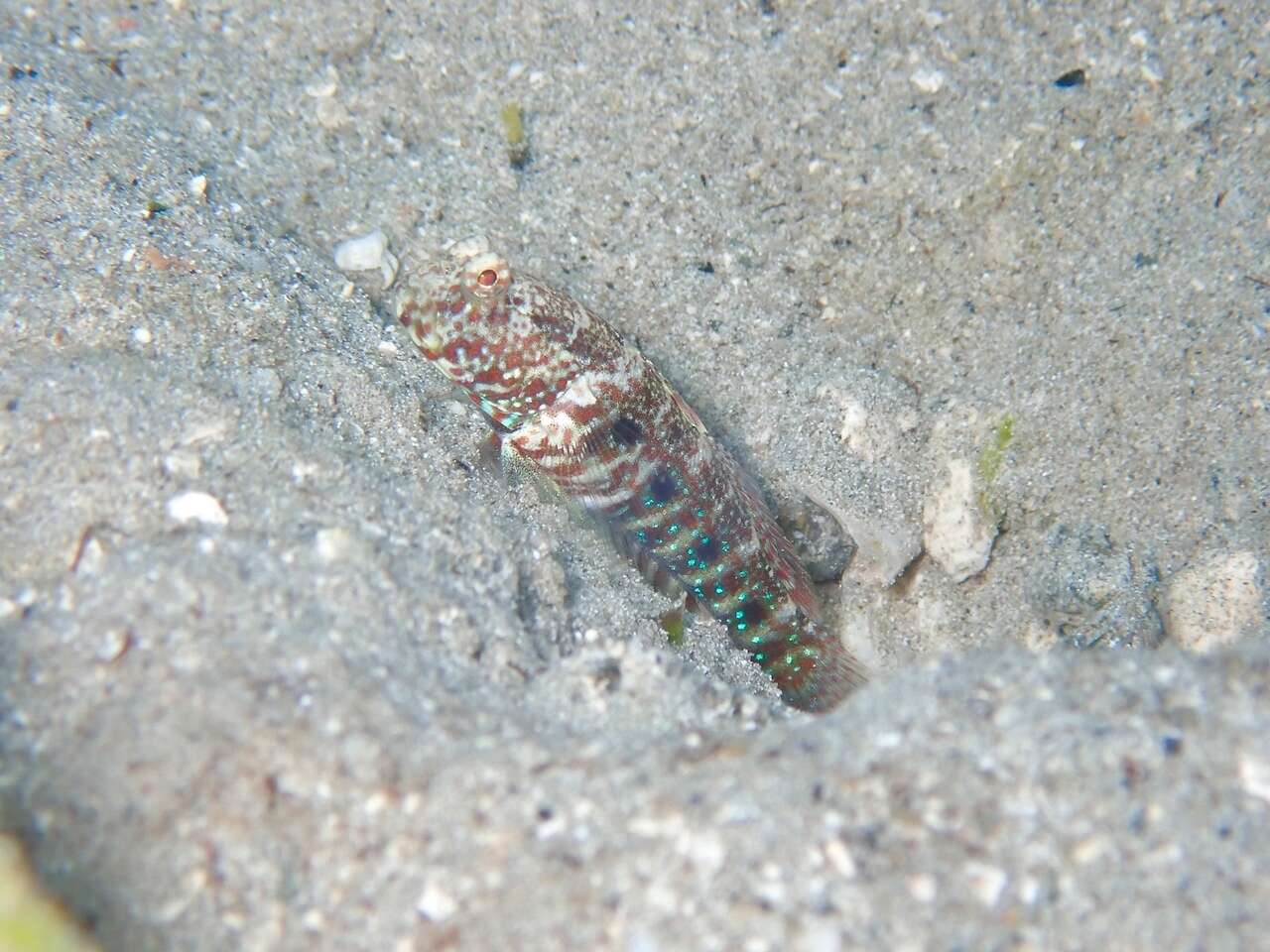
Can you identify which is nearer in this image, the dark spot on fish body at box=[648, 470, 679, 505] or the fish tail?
the dark spot on fish body at box=[648, 470, 679, 505]

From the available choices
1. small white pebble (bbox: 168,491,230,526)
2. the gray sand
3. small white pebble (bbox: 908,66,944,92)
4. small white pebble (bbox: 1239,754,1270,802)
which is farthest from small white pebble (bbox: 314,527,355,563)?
small white pebble (bbox: 908,66,944,92)

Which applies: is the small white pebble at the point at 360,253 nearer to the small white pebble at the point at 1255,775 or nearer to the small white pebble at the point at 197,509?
the small white pebble at the point at 197,509

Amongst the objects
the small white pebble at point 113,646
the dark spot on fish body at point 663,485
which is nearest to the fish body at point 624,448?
the dark spot on fish body at point 663,485

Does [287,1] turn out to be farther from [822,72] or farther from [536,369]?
[822,72]

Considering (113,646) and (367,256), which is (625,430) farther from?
(113,646)

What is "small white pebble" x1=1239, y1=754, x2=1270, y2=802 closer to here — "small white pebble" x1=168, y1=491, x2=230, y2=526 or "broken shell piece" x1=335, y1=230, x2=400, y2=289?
"small white pebble" x1=168, y1=491, x2=230, y2=526

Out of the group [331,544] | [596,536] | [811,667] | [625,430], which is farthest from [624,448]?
[331,544]
